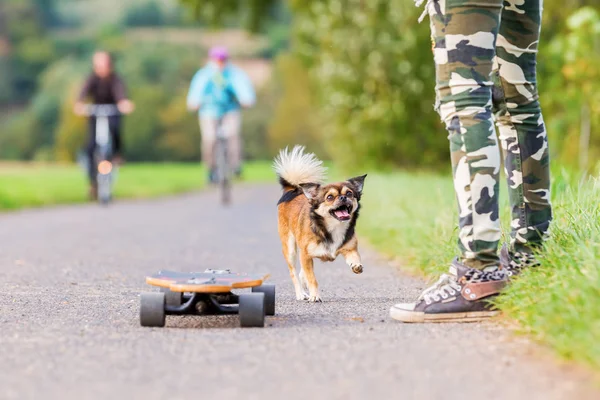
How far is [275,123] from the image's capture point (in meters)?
52.5

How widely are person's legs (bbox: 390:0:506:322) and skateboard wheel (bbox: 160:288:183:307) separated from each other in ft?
2.90

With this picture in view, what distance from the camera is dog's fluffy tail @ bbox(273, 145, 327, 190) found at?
5320 mm

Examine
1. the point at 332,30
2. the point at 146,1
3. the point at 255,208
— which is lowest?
the point at 255,208

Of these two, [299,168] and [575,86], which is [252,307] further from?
[575,86]

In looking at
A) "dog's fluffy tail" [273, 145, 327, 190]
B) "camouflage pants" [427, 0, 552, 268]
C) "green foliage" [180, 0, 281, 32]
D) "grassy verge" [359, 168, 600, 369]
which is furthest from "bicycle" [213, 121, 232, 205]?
"camouflage pants" [427, 0, 552, 268]

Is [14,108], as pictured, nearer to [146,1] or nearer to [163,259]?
[146,1]

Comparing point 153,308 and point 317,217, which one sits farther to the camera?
point 317,217

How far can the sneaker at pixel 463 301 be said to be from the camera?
4004 millimetres

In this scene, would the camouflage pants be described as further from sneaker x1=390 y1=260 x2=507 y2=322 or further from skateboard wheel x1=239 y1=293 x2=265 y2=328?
skateboard wheel x1=239 y1=293 x2=265 y2=328

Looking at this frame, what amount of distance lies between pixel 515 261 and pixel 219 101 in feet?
35.0

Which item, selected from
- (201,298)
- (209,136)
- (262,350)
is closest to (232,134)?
(209,136)

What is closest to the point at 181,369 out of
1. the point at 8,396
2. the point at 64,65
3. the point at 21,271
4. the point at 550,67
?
the point at 8,396

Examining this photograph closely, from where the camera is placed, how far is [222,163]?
14.4 m

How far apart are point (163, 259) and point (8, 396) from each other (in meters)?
4.46
